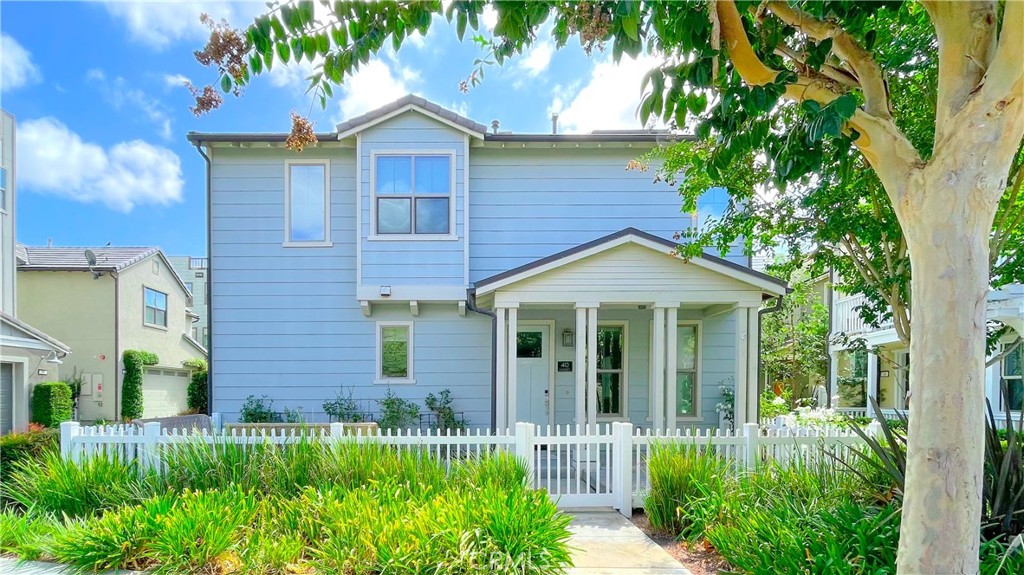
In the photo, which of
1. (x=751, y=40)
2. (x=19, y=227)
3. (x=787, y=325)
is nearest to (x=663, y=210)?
(x=751, y=40)

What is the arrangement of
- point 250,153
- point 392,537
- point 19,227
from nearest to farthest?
point 392,537
point 250,153
point 19,227

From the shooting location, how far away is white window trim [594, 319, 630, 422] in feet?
32.2

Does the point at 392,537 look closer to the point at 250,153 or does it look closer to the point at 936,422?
the point at 936,422

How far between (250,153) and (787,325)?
1826cm

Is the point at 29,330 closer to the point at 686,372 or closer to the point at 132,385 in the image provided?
the point at 132,385

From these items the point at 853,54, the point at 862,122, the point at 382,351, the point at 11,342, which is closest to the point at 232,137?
the point at 382,351

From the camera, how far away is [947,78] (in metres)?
2.65

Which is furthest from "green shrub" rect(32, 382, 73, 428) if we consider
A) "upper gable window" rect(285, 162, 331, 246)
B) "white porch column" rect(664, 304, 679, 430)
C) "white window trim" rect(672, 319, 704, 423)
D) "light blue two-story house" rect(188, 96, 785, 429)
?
"white window trim" rect(672, 319, 704, 423)

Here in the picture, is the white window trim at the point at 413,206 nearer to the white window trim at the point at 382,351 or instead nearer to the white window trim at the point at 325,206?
the white window trim at the point at 325,206

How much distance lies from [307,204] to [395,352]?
3419mm

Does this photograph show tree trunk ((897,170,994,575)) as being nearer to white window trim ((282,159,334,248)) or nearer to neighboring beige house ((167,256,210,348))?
white window trim ((282,159,334,248))

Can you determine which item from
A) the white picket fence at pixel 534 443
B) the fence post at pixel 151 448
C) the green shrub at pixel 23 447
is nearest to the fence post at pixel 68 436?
the white picket fence at pixel 534 443

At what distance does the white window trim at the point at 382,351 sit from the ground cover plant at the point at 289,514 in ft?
14.9

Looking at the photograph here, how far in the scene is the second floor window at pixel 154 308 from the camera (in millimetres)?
18000
